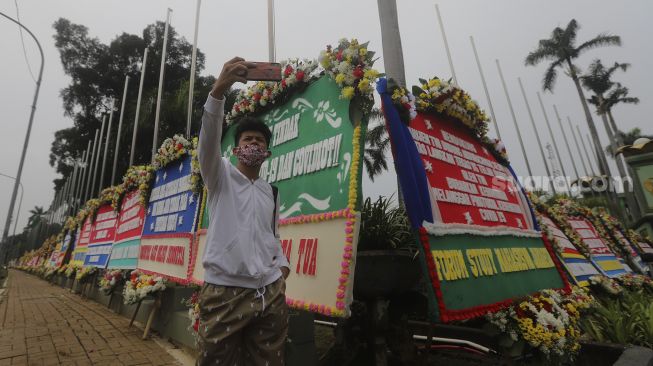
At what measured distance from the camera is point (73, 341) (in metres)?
4.25

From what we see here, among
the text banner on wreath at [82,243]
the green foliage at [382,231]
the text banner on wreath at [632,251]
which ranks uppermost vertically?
the text banner on wreath at [82,243]

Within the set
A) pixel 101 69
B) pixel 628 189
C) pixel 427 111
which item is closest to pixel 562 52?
pixel 628 189

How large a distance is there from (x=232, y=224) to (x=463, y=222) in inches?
86.9

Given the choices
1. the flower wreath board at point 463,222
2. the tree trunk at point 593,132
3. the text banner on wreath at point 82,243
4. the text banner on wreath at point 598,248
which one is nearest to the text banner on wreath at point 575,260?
the text banner on wreath at point 598,248

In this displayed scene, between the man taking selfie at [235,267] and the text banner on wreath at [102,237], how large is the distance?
24.2 ft

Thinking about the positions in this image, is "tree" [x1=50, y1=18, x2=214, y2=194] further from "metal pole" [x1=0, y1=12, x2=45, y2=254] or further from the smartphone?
the smartphone

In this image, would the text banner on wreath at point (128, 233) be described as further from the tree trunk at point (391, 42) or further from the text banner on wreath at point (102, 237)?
the tree trunk at point (391, 42)

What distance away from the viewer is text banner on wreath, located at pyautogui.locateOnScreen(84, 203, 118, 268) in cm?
789

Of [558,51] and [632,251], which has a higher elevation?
[558,51]

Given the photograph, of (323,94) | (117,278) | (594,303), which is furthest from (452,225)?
(117,278)

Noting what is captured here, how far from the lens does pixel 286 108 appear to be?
139 inches

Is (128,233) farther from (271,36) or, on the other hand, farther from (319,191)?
(319,191)

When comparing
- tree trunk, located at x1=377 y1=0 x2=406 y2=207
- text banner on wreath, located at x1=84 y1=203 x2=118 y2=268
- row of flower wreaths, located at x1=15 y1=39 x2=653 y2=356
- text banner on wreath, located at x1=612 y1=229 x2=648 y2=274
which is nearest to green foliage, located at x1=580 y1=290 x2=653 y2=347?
row of flower wreaths, located at x1=15 y1=39 x2=653 y2=356

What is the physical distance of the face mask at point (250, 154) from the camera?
1.91 m
